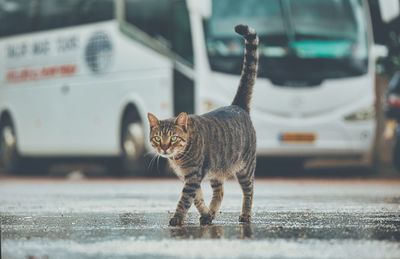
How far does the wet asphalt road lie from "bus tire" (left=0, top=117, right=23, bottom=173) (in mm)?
9837

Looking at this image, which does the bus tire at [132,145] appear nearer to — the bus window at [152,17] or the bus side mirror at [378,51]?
the bus window at [152,17]

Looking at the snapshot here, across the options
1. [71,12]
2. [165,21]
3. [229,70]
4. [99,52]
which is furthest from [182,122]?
[71,12]

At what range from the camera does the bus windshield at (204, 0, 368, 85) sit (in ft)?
70.9

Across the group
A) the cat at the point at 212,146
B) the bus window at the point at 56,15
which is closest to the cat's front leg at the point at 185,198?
the cat at the point at 212,146

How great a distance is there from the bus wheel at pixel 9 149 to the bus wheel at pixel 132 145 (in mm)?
4246

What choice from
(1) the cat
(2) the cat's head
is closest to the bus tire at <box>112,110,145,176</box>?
(1) the cat

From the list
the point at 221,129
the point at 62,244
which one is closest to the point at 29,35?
the point at 221,129

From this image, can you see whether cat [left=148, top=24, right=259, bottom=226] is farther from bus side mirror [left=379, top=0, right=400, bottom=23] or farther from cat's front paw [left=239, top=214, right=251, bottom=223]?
bus side mirror [left=379, top=0, right=400, bottom=23]

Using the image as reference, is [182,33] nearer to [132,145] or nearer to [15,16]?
[132,145]

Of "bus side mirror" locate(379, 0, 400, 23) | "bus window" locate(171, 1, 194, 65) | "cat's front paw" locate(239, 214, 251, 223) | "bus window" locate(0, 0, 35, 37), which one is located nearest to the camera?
"cat's front paw" locate(239, 214, 251, 223)

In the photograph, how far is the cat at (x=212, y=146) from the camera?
32.3ft

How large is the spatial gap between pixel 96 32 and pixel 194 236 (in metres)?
15.2

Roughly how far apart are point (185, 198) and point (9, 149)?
1783 centimetres

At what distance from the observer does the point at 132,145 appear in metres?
22.9
